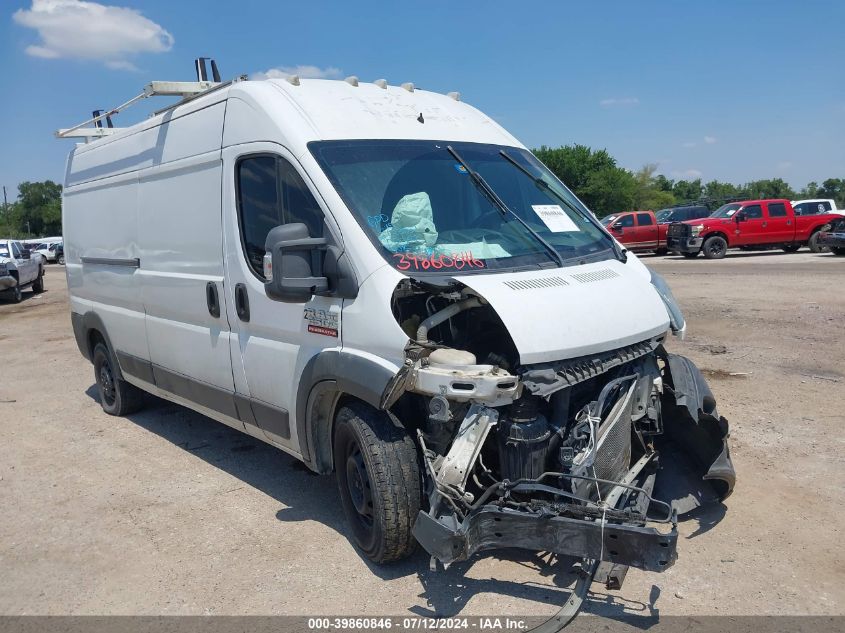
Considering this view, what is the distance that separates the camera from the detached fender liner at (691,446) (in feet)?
14.0

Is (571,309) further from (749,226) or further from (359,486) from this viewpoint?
(749,226)

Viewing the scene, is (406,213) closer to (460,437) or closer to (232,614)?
(460,437)

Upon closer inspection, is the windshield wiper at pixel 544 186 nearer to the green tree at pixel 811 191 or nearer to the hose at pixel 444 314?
the hose at pixel 444 314

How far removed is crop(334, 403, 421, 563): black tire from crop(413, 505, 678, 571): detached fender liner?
0.26 metres

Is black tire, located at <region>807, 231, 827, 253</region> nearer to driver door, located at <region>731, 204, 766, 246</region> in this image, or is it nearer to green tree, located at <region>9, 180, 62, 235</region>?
driver door, located at <region>731, 204, 766, 246</region>

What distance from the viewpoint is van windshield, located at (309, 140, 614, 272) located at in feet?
13.4

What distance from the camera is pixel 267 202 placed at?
4605 millimetres

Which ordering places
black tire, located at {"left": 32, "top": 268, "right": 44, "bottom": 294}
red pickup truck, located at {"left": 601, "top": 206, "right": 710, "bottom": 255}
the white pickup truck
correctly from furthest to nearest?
red pickup truck, located at {"left": 601, "top": 206, "right": 710, "bottom": 255} < black tire, located at {"left": 32, "top": 268, "right": 44, "bottom": 294} < the white pickup truck

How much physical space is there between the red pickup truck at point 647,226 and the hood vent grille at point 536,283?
23213mm

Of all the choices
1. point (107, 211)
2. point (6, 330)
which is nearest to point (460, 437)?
point (107, 211)

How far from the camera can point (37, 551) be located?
4539mm

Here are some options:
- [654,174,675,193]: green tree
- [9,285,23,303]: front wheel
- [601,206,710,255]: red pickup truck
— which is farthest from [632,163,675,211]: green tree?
[9,285,23,303]: front wheel

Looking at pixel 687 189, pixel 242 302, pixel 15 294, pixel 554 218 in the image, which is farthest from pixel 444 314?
pixel 687 189

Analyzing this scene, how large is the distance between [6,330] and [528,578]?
46.1ft
